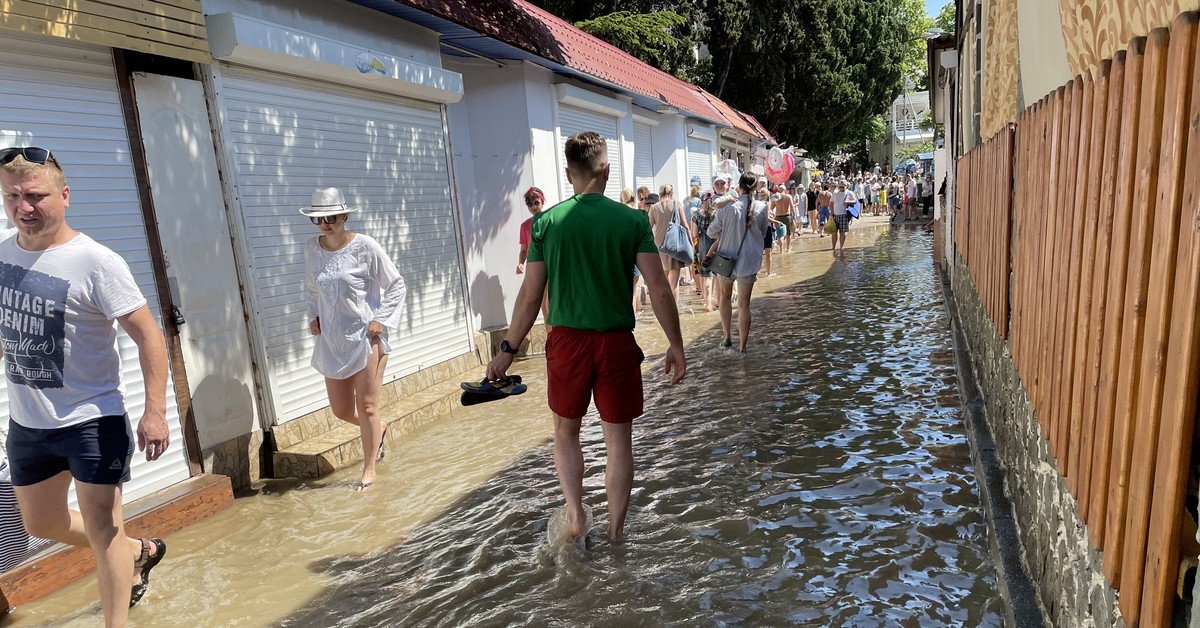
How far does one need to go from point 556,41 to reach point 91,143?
20.1ft

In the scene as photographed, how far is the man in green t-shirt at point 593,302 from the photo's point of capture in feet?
12.0

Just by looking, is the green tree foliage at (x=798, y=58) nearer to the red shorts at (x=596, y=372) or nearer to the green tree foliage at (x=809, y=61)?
the green tree foliage at (x=809, y=61)

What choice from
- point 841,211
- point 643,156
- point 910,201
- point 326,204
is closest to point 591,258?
point 326,204

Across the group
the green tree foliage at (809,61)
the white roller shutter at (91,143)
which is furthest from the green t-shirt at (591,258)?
the green tree foliage at (809,61)

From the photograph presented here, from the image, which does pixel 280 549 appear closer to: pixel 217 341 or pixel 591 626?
pixel 217 341

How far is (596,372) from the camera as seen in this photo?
371cm

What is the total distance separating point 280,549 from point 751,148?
23.3 metres

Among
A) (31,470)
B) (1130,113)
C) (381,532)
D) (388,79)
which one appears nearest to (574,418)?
(381,532)

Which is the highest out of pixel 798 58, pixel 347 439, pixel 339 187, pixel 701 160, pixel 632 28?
Answer: pixel 798 58

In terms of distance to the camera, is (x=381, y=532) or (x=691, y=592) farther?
(x=381, y=532)

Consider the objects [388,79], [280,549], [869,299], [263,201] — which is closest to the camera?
[280,549]

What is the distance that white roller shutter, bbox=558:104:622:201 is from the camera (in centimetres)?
1021

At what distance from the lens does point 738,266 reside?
7699 mm

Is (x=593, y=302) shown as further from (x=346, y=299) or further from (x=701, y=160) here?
(x=701, y=160)
